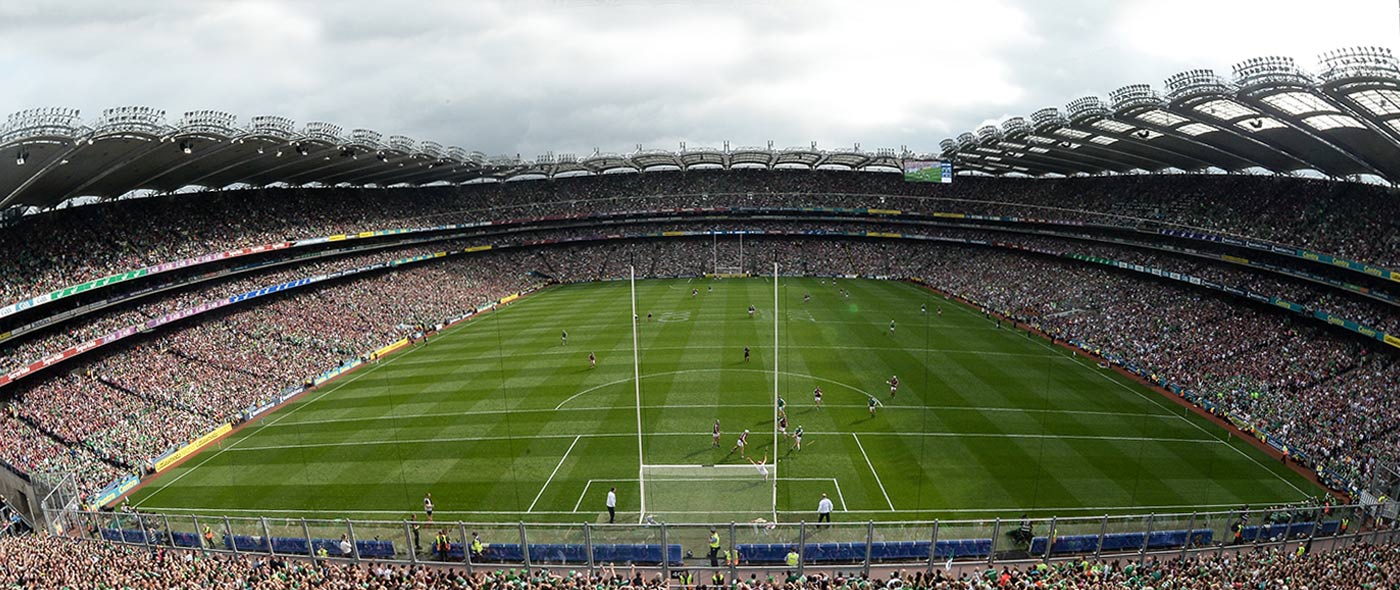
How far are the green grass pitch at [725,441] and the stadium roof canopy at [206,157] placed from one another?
14927mm

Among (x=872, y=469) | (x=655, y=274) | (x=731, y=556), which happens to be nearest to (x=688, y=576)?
(x=731, y=556)

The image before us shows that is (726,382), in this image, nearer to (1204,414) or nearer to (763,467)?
(763,467)

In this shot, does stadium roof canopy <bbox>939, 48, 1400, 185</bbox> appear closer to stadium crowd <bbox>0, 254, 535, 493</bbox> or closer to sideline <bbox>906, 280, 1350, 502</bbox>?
sideline <bbox>906, 280, 1350, 502</bbox>

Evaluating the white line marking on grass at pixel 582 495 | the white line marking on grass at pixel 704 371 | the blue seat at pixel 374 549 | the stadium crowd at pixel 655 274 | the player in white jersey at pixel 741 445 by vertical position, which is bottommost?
the white line marking on grass at pixel 582 495

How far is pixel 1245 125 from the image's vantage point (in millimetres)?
37406

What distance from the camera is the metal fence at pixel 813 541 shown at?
1941 centimetres

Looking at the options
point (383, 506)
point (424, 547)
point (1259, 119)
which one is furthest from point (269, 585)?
point (1259, 119)

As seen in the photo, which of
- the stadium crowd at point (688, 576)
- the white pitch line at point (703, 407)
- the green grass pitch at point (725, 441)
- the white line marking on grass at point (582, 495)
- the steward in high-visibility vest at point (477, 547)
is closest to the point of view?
the stadium crowd at point (688, 576)

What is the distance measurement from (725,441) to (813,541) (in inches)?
394

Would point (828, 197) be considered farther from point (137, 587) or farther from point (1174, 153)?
point (137, 587)

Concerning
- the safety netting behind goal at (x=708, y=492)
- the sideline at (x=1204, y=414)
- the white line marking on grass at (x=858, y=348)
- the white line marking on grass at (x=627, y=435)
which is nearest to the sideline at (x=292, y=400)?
the white line marking on grass at (x=627, y=435)

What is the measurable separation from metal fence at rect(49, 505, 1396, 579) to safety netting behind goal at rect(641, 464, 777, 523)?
3525mm

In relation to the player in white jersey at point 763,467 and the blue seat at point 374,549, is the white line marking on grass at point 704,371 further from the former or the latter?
the blue seat at point 374,549

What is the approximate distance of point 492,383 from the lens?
39125 mm
